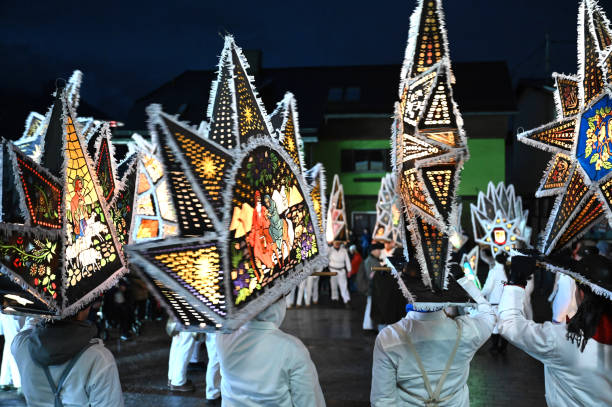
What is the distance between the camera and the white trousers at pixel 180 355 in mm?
6547

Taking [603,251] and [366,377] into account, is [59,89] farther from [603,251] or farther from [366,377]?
[603,251]

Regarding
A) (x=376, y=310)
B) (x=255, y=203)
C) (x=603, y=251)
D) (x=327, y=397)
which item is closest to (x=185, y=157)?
(x=255, y=203)

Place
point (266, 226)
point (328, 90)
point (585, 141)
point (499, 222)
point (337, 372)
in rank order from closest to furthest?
point (266, 226), point (585, 141), point (337, 372), point (499, 222), point (328, 90)

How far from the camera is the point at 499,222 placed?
1031 centimetres

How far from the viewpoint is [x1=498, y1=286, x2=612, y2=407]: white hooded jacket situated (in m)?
2.93

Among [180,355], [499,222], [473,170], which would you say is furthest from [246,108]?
[473,170]

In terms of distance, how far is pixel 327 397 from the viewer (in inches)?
249

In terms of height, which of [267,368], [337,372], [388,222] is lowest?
[337,372]

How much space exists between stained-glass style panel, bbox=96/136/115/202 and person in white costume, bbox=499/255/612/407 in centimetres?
Answer: 281

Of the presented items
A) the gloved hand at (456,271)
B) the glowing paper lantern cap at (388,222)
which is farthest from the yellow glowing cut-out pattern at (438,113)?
the glowing paper lantern cap at (388,222)

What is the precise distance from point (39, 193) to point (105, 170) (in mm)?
717

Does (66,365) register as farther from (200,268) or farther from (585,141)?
(585,141)

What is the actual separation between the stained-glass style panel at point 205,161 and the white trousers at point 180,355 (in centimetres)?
482

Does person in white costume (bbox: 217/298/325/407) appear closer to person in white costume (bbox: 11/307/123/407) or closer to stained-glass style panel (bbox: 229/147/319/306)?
stained-glass style panel (bbox: 229/147/319/306)
